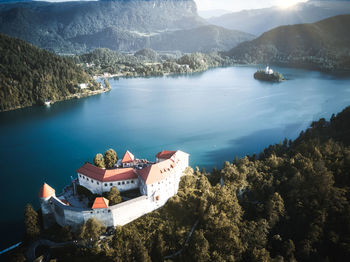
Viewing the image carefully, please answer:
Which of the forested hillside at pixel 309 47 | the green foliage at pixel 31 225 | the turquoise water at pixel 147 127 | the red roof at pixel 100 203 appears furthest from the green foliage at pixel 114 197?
the forested hillside at pixel 309 47

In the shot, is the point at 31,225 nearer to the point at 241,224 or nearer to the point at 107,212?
the point at 107,212

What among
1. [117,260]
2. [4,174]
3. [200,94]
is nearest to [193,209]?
[117,260]

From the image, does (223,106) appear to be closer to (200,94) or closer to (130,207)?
(200,94)

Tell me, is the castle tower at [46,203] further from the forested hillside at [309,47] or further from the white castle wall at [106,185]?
the forested hillside at [309,47]

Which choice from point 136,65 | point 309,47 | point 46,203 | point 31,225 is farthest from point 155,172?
point 309,47

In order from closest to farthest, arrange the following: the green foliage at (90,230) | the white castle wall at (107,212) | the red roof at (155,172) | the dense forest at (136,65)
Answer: the green foliage at (90,230) < the white castle wall at (107,212) < the red roof at (155,172) < the dense forest at (136,65)

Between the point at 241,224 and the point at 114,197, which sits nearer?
the point at 114,197
